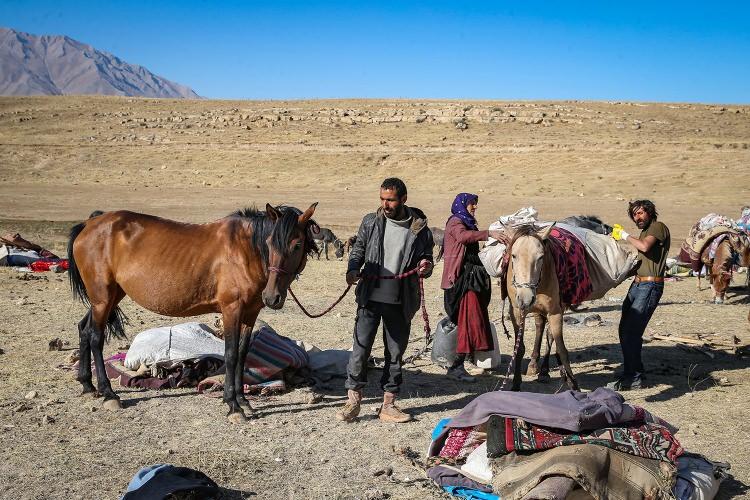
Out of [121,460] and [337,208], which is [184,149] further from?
[121,460]

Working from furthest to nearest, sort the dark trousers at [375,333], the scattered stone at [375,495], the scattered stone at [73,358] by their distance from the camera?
the scattered stone at [73,358]
the dark trousers at [375,333]
the scattered stone at [375,495]

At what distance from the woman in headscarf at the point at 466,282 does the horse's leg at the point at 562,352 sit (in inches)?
26.3

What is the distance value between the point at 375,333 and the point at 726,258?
8.25 metres

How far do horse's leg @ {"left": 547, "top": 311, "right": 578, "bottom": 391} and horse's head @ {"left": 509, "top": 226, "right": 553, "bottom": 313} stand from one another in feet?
1.97

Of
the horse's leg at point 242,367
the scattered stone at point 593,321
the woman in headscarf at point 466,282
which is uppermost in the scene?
the woman in headscarf at point 466,282

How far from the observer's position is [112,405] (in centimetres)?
656

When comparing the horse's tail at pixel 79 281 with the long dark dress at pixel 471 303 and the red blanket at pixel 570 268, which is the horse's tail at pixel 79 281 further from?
the red blanket at pixel 570 268

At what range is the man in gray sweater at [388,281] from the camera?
619 centimetres

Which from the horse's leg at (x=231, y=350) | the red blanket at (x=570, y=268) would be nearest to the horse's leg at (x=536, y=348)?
the red blanket at (x=570, y=268)

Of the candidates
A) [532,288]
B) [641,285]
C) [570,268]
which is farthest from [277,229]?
[641,285]

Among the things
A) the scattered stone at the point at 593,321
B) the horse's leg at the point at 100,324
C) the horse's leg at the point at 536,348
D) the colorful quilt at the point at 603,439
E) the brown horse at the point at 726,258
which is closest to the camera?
the colorful quilt at the point at 603,439

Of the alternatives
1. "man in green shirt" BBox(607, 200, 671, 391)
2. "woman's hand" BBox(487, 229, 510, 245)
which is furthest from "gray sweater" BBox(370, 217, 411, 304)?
"man in green shirt" BBox(607, 200, 671, 391)

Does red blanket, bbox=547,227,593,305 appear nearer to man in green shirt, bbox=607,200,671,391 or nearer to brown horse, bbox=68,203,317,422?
man in green shirt, bbox=607,200,671,391

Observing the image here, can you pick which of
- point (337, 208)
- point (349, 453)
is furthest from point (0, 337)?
point (337, 208)
